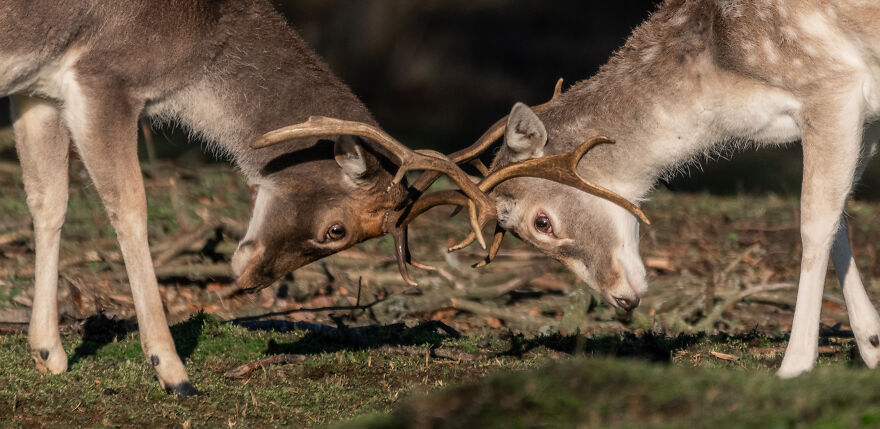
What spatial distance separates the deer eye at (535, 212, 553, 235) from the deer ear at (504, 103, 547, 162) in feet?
1.26

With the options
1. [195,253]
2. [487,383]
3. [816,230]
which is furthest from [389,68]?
[487,383]

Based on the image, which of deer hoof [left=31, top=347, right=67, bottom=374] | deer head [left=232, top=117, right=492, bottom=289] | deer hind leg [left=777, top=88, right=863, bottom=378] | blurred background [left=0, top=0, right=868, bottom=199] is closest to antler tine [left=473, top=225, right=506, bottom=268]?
deer head [left=232, top=117, right=492, bottom=289]

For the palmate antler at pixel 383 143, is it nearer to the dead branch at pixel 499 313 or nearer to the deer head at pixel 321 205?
the deer head at pixel 321 205

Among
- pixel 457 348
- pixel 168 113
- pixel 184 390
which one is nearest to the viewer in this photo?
pixel 184 390

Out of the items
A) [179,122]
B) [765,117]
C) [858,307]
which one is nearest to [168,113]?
[179,122]

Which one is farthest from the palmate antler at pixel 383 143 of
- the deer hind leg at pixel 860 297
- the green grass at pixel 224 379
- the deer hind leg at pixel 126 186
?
A: the deer hind leg at pixel 860 297

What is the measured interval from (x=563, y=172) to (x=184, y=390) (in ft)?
8.68

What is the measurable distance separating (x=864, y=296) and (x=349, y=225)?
3182 millimetres

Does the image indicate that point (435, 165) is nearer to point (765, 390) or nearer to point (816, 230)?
point (816, 230)

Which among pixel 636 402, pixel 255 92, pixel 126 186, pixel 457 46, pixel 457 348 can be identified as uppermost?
pixel 636 402

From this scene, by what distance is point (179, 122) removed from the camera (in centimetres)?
720

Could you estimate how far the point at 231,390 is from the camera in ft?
20.8

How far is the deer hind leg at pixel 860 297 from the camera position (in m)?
6.68

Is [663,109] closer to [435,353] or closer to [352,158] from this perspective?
[352,158]
